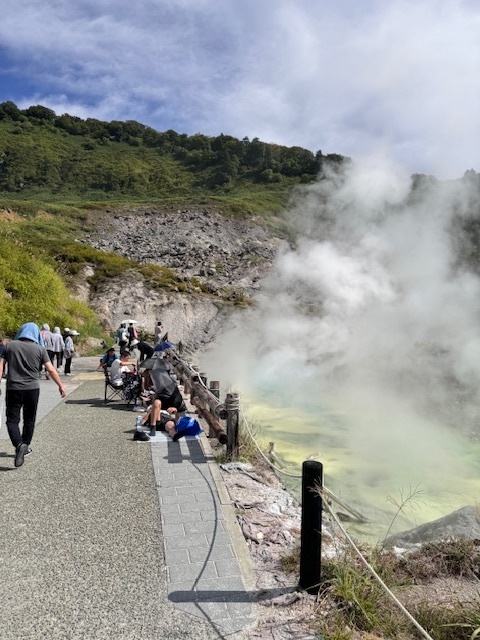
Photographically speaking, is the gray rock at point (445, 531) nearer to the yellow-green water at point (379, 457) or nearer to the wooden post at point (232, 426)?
the yellow-green water at point (379, 457)

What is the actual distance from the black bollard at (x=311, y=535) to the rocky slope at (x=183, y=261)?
20700mm

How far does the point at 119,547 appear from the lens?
390 centimetres

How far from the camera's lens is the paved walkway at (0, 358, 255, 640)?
3.02 m

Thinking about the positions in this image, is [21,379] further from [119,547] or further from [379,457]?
[379,457]

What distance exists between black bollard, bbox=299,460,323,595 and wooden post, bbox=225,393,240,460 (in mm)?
2850

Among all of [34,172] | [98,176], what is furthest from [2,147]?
[98,176]

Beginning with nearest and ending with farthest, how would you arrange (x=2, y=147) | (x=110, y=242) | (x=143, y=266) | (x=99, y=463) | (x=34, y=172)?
(x=99, y=463) < (x=143, y=266) < (x=110, y=242) < (x=34, y=172) < (x=2, y=147)

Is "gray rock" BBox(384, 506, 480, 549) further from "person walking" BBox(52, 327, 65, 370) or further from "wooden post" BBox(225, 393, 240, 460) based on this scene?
"person walking" BBox(52, 327, 65, 370)

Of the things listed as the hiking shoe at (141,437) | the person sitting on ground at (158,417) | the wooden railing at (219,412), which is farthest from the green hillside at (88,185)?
the hiking shoe at (141,437)

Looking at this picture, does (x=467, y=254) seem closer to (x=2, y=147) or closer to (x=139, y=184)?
(x=139, y=184)

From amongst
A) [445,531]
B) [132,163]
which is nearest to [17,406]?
[445,531]

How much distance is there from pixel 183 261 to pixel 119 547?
113 ft

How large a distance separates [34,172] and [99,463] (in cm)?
7500

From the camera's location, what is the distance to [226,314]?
26484mm
